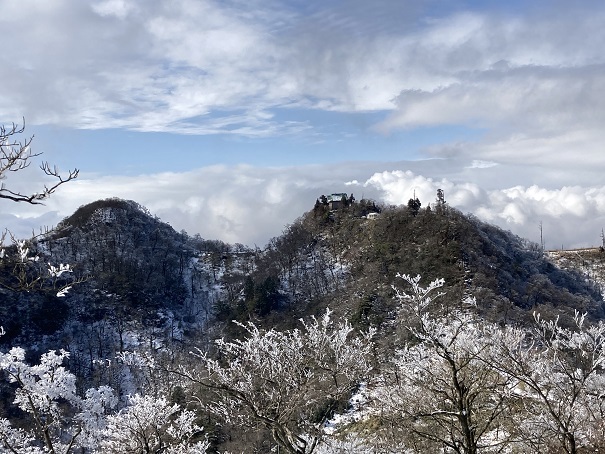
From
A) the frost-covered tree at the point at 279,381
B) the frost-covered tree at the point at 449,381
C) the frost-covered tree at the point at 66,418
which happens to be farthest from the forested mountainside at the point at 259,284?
the frost-covered tree at the point at 279,381

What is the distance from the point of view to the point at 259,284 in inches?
2195

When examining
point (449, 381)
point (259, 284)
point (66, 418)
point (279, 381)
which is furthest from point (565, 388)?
point (259, 284)

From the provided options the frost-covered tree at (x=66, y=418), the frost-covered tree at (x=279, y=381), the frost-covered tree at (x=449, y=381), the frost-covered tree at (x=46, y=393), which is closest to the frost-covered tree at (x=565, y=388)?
the frost-covered tree at (x=449, y=381)

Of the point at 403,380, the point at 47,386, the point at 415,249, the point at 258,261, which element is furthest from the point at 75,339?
the point at 403,380

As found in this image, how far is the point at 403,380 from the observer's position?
12.6 meters

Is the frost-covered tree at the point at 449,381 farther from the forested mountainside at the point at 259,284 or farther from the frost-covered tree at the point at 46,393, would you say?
the forested mountainside at the point at 259,284

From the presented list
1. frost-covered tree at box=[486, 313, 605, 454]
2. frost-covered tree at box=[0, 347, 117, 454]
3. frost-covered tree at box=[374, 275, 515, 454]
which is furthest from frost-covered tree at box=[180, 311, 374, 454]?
frost-covered tree at box=[0, 347, 117, 454]

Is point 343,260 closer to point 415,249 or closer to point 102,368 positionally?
point 415,249

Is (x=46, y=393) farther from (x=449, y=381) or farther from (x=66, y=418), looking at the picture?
(x=449, y=381)

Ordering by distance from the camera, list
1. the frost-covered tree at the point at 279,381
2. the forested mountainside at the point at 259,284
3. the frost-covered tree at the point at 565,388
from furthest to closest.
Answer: the forested mountainside at the point at 259,284 → the frost-covered tree at the point at 279,381 → the frost-covered tree at the point at 565,388

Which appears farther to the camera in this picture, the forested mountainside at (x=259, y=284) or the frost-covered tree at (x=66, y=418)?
the forested mountainside at (x=259, y=284)

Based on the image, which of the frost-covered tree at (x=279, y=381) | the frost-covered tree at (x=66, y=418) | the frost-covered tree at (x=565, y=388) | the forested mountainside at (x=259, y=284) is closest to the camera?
the frost-covered tree at (x=565, y=388)

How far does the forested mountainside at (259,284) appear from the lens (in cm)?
4675

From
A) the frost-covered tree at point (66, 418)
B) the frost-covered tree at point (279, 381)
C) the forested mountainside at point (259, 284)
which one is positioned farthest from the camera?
the forested mountainside at point (259, 284)
